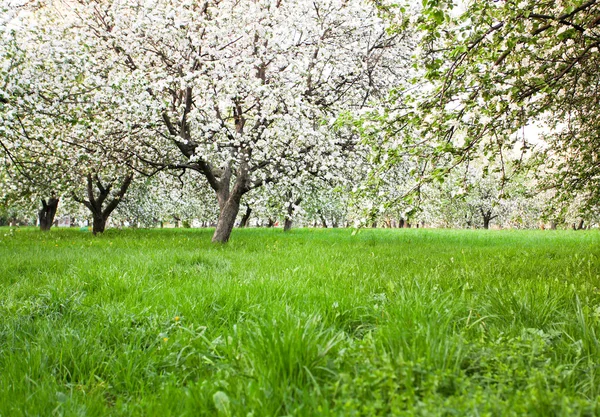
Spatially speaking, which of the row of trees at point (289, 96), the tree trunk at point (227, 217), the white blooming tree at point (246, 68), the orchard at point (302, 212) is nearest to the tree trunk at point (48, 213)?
the row of trees at point (289, 96)

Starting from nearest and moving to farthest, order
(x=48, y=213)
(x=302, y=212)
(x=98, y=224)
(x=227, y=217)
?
(x=302, y=212) → (x=227, y=217) → (x=98, y=224) → (x=48, y=213)

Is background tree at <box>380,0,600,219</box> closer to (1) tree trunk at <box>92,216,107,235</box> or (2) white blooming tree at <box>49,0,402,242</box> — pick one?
(2) white blooming tree at <box>49,0,402,242</box>

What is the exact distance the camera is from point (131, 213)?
75.0 feet

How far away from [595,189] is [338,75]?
7433 mm

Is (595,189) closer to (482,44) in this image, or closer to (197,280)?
(482,44)

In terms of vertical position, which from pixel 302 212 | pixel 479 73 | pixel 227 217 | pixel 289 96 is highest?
pixel 289 96

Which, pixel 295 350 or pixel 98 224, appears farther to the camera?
pixel 98 224

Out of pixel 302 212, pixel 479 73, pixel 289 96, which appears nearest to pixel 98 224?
pixel 302 212

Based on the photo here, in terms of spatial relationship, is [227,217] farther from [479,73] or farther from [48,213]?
[48,213]

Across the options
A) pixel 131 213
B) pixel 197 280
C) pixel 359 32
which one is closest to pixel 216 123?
pixel 359 32

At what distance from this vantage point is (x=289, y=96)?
31.3 feet

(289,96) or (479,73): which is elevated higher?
(289,96)

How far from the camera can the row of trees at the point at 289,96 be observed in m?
5.01

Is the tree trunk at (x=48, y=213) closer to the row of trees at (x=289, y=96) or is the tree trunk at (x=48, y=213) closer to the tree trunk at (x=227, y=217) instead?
the row of trees at (x=289, y=96)
